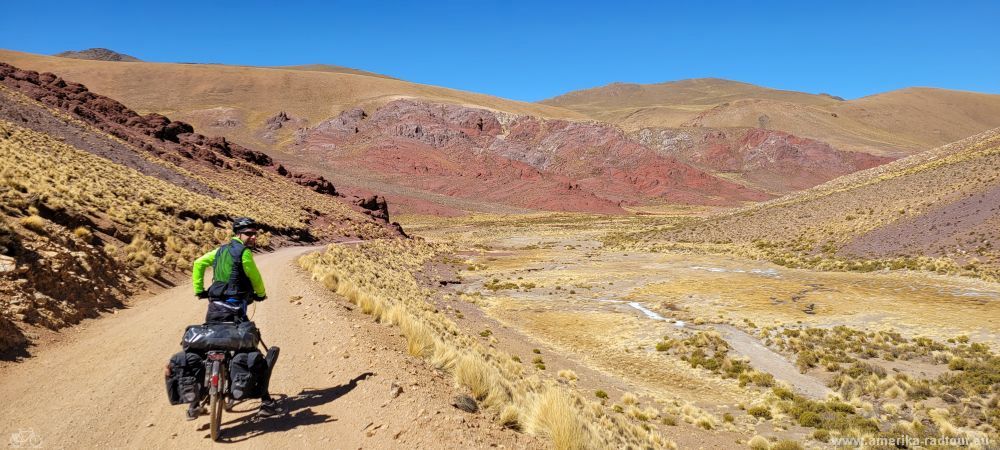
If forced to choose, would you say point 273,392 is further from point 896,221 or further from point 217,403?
point 896,221

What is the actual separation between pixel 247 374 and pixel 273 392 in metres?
1.47

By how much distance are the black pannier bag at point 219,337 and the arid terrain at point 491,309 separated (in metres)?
1.00

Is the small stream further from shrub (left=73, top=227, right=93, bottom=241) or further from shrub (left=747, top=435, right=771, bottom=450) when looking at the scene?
shrub (left=73, top=227, right=93, bottom=241)

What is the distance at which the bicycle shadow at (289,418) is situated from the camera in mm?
6164

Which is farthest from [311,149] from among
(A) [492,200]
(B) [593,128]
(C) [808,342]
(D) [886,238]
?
(C) [808,342]

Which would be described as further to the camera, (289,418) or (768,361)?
(768,361)

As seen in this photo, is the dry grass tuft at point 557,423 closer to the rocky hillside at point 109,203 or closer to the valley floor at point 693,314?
the valley floor at point 693,314

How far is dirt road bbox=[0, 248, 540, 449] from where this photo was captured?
6109mm

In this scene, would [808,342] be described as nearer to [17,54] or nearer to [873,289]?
[873,289]

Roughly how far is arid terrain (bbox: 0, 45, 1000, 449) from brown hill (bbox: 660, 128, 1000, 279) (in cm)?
26

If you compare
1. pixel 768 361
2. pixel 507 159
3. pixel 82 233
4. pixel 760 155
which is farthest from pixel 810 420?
pixel 760 155

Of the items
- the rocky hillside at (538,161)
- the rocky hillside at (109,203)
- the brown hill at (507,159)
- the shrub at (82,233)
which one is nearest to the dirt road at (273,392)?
the rocky hillside at (109,203)

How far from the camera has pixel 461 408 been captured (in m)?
7.10

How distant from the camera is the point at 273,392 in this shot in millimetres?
7418
